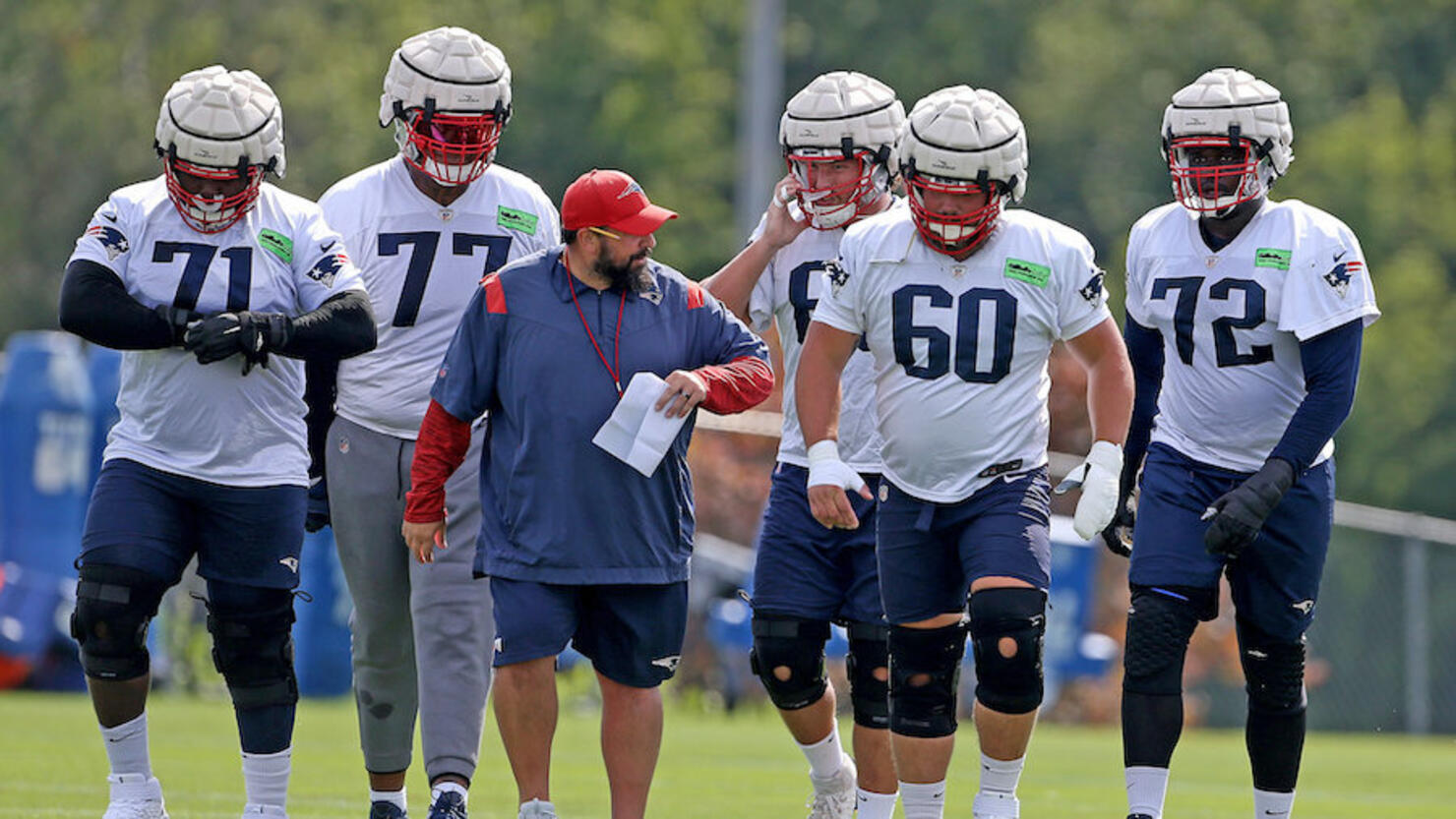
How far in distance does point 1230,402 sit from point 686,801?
3691 mm

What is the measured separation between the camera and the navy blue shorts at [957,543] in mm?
7598

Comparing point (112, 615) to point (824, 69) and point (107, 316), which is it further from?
point (824, 69)

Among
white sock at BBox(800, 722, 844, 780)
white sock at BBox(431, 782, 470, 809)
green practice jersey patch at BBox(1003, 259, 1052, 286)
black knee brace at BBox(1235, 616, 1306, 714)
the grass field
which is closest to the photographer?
green practice jersey patch at BBox(1003, 259, 1052, 286)

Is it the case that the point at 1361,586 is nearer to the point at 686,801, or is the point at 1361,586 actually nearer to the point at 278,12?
the point at 686,801

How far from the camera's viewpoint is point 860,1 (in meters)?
48.4

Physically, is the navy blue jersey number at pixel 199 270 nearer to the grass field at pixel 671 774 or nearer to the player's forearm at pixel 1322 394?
the grass field at pixel 671 774

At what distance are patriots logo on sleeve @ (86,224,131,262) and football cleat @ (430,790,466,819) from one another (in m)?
1.84

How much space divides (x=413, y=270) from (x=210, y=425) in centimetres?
87

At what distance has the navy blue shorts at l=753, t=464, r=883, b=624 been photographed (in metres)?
8.49

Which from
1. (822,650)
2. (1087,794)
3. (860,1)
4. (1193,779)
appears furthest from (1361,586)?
(860,1)

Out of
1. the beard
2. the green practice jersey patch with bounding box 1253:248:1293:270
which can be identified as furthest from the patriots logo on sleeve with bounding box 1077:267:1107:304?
the beard

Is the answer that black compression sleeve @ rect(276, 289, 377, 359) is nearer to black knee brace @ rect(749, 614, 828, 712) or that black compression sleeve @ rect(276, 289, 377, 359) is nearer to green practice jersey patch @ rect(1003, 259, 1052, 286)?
black knee brace @ rect(749, 614, 828, 712)

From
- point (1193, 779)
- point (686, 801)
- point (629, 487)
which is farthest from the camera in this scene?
point (1193, 779)

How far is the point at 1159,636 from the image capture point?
7754mm
